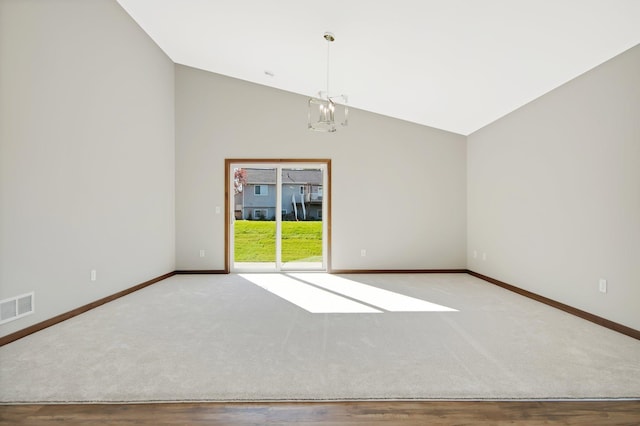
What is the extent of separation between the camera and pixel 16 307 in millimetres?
2621

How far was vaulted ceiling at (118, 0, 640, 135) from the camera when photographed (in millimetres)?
2662

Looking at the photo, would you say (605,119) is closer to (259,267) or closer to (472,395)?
(472,395)

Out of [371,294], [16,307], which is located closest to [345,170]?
[371,294]

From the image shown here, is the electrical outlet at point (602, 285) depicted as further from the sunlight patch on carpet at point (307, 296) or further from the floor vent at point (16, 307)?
the floor vent at point (16, 307)

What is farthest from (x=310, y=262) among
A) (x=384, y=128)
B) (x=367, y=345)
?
(x=367, y=345)

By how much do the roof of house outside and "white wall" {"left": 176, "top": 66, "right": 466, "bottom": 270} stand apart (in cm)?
30

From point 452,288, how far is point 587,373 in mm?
2380

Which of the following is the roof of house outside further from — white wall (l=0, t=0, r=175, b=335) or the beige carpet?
the beige carpet

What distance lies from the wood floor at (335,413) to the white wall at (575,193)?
1.70 meters

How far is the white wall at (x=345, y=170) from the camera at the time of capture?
18.1ft

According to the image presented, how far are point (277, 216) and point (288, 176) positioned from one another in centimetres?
77

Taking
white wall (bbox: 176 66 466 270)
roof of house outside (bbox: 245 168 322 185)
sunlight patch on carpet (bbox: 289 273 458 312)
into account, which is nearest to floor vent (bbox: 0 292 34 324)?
white wall (bbox: 176 66 466 270)

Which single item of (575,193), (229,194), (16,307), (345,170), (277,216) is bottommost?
(16,307)

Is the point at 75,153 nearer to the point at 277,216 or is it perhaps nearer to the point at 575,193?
the point at 277,216
